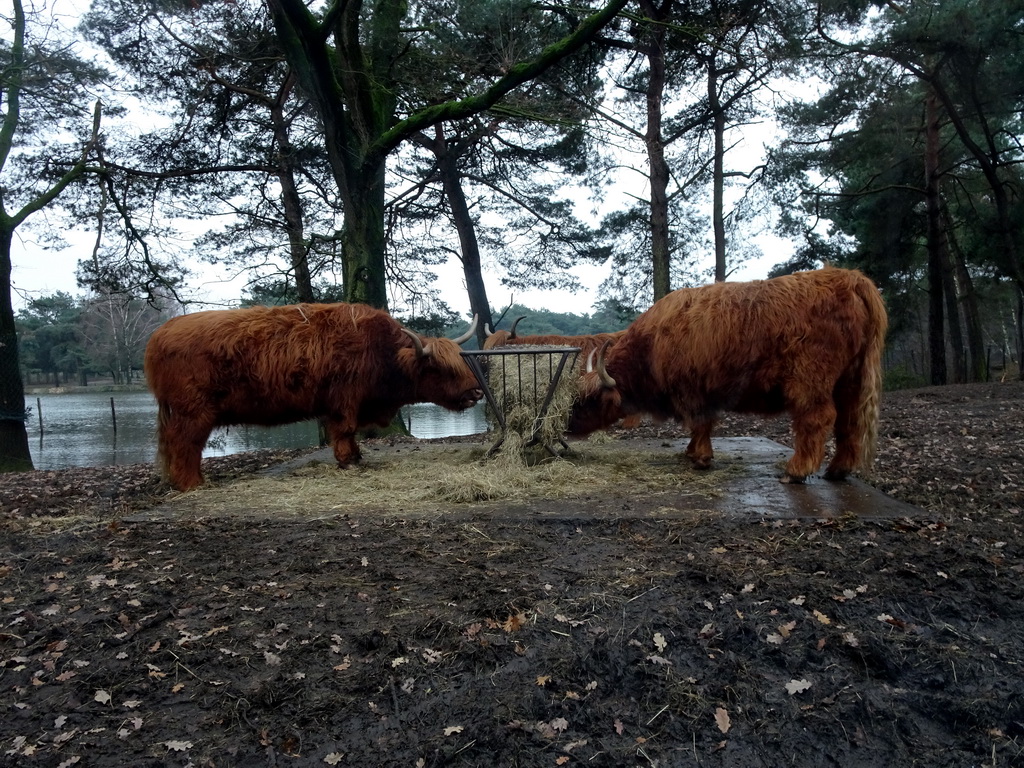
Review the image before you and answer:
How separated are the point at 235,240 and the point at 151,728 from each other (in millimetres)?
12321

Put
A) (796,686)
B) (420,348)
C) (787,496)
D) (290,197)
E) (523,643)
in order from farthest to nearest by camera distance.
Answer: (290,197)
(420,348)
(787,496)
(523,643)
(796,686)

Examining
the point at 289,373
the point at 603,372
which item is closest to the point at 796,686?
the point at 603,372

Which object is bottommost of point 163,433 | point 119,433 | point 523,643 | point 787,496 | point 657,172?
point 119,433

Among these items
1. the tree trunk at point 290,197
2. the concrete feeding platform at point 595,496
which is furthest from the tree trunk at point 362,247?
the concrete feeding platform at point 595,496

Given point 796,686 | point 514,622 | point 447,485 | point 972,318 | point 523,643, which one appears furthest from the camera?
point 972,318

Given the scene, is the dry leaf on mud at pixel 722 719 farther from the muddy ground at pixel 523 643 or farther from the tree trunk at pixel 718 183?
the tree trunk at pixel 718 183

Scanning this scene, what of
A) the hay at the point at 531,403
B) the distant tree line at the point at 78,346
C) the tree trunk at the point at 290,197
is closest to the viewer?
the hay at the point at 531,403

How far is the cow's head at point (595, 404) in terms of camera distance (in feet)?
22.2

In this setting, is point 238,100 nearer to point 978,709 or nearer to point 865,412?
point 865,412

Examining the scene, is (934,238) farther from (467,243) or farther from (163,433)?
(163,433)

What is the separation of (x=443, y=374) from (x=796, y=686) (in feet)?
16.1

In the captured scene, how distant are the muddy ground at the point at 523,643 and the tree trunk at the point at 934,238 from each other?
14.9 meters

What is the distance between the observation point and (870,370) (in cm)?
567

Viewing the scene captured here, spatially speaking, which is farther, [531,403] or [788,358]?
[531,403]
